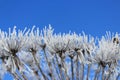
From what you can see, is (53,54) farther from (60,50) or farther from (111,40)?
(111,40)

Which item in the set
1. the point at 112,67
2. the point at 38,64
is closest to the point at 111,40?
the point at 112,67

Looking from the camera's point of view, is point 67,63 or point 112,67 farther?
point 67,63

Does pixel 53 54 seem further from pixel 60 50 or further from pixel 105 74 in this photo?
pixel 105 74

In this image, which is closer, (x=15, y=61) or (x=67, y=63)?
(x=15, y=61)

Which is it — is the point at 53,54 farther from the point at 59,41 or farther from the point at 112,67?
the point at 112,67

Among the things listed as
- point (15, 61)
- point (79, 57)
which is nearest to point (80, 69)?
point (79, 57)

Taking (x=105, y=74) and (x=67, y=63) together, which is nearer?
(x=105, y=74)
